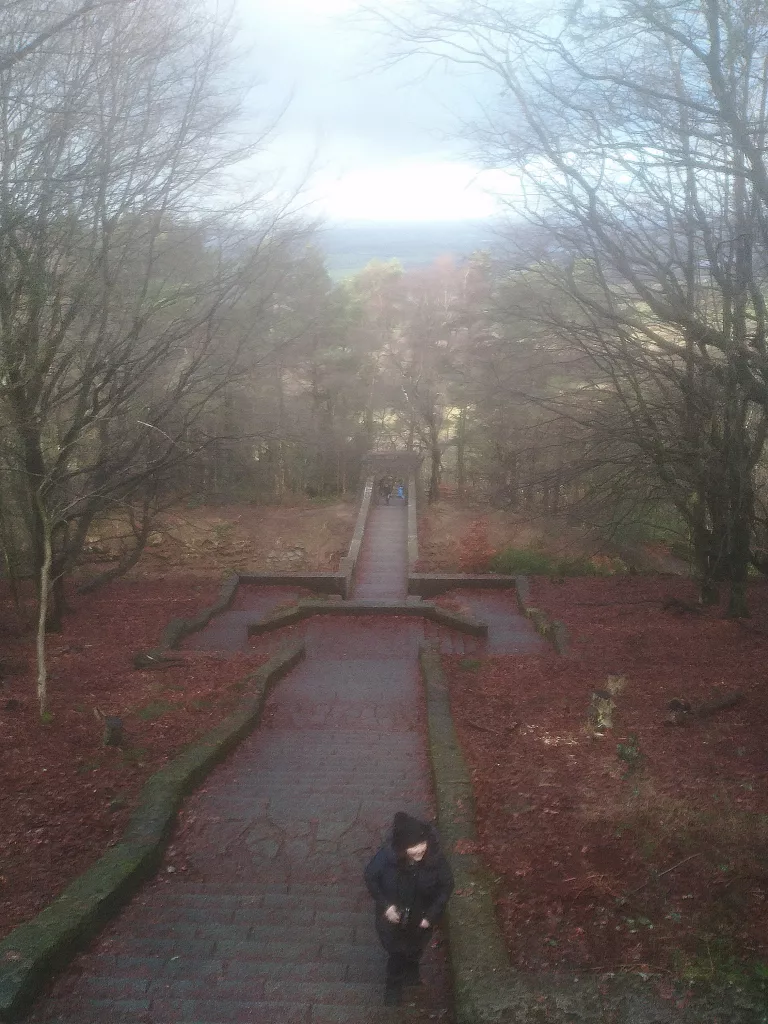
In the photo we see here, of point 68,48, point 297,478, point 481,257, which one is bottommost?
point 297,478

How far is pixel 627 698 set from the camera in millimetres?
9438

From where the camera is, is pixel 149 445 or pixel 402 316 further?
pixel 402 316

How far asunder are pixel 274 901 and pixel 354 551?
16.8 m

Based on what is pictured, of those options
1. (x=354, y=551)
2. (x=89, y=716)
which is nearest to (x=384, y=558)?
(x=354, y=551)

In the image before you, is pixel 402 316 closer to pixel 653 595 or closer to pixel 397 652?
pixel 653 595

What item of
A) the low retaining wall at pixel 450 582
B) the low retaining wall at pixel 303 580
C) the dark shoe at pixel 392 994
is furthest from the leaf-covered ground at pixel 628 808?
the low retaining wall at pixel 303 580

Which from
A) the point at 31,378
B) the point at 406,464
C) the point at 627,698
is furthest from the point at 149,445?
the point at 406,464

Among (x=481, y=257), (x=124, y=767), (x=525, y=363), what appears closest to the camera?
(x=124, y=767)

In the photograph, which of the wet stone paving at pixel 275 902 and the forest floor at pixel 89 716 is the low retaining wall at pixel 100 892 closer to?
the wet stone paving at pixel 275 902

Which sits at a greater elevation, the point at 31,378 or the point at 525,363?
the point at 525,363

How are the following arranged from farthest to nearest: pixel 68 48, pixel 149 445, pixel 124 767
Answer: pixel 149 445 < pixel 68 48 < pixel 124 767

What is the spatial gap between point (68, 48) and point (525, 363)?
46.4 feet

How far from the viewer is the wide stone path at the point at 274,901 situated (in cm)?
406

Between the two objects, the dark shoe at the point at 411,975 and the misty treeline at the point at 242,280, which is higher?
the misty treeline at the point at 242,280
